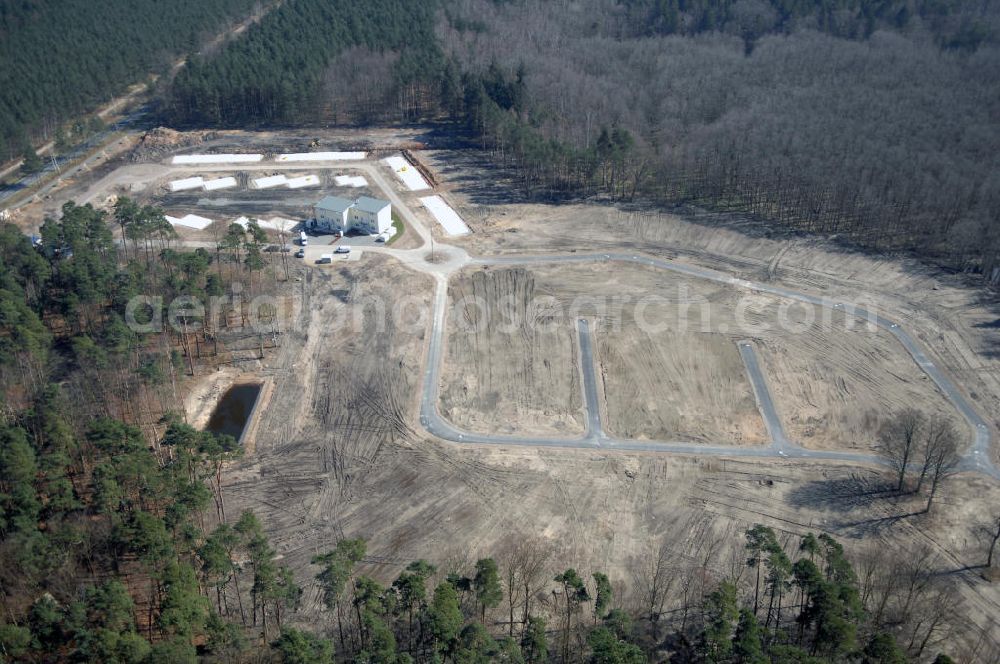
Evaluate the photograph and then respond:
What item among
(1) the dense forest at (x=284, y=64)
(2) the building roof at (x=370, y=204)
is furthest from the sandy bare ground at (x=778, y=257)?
(1) the dense forest at (x=284, y=64)

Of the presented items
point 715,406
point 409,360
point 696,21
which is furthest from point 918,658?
point 696,21

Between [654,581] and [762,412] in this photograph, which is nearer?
[654,581]

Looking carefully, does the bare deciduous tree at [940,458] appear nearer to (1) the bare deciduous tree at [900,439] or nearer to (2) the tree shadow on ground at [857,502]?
(1) the bare deciduous tree at [900,439]

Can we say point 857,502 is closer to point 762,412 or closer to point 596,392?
point 762,412

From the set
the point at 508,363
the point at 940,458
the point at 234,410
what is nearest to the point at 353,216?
the point at 508,363

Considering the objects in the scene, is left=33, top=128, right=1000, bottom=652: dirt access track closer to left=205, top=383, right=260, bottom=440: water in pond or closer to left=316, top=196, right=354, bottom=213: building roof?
left=205, top=383, right=260, bottom=440: water in pond

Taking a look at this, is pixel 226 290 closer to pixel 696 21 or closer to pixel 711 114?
pixel 711 114

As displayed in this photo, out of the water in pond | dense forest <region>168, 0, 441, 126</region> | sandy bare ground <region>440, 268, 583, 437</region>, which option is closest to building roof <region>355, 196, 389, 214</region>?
sandy bare ground <region>440, 268, 583, 437</region>
